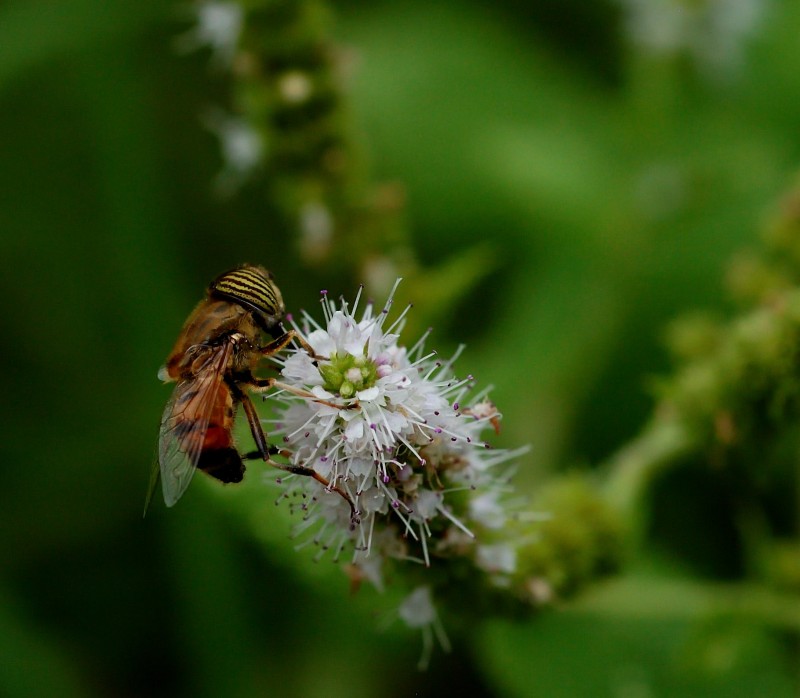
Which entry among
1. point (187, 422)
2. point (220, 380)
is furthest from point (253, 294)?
point (187, 422)

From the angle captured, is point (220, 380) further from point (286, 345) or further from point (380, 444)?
point (380, 444)

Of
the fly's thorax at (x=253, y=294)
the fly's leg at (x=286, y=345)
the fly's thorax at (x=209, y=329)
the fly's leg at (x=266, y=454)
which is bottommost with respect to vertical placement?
the fly's leg at (x=266, y=454)

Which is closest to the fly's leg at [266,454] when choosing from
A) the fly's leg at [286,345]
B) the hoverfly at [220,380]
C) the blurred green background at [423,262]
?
the hoverfly at [220,380]

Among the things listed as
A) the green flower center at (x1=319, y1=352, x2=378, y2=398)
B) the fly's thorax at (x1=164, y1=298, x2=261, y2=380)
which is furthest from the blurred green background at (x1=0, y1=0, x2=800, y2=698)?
the green flower center at (x1=319, y1=352, x2=378, y2=398)

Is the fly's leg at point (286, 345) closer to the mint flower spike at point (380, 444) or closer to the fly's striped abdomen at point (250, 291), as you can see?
the mint flower spike at point (380, 444)

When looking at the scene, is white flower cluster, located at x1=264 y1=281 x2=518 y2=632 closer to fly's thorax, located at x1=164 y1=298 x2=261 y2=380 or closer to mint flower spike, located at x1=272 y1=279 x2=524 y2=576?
mint flower spike, located at x1=272 y1=279 x2=524 y2=576

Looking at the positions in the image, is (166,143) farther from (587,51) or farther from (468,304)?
(587,51)

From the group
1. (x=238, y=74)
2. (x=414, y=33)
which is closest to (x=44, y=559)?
(x=238, y=74)
